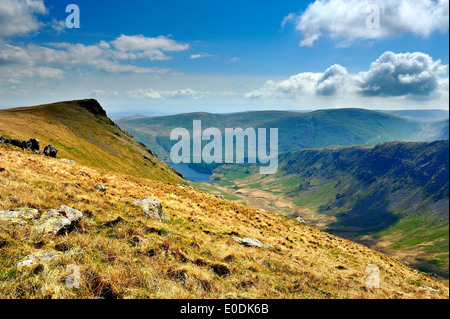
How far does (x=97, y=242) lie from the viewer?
1084 centimetres

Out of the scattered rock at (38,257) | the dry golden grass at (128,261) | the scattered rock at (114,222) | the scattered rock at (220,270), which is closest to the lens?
the dry golden grass at (128,261)

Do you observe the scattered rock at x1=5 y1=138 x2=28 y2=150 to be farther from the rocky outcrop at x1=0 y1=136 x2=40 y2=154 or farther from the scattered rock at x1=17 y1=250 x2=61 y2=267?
the scattered rock at x1=17 y1=250 x2=61 y2=267

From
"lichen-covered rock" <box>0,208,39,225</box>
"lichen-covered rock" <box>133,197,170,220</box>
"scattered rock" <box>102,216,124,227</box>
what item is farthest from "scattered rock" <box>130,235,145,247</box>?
"lichen-covered rock" <box>133,197,170,220</box>

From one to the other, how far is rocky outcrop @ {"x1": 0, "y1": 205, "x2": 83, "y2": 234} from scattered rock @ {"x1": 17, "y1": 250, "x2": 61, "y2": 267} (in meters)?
2.01

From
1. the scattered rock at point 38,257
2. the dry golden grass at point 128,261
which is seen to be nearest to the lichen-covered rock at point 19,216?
the dry golden grass at point 128,261

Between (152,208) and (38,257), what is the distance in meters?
10.0

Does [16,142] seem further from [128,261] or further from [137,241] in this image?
[128,261]

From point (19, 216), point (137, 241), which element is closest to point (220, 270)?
point (137, 241)

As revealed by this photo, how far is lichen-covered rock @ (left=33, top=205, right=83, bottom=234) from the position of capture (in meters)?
10.9

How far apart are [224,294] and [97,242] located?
6507mm

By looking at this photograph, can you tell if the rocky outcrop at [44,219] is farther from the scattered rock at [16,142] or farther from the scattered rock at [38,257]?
the scattered rock at [16,142]

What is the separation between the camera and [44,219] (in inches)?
456

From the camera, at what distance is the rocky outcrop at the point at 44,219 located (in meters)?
10.8

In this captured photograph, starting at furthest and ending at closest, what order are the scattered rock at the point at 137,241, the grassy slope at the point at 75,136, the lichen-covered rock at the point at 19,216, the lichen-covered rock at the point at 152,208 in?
the grassy slope at the point at 75,136
the lichen-covered rock at the point at 152,208
the scattered rock at the point at 137,241
the lichen-covered rock at the point at 19,216
